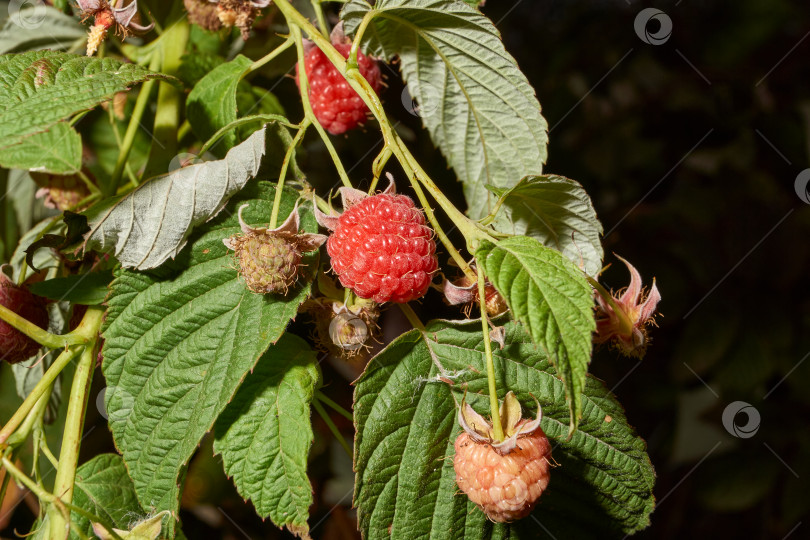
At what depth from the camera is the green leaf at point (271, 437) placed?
2.05 feet

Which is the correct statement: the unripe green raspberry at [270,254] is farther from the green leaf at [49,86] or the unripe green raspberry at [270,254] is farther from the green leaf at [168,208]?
the green leaf at [49,86]

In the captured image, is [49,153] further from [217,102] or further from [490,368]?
[490,368]

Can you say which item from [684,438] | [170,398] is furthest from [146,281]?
[684,438]

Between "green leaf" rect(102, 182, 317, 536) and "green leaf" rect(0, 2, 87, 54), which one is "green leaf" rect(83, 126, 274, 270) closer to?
"green leaf" rect(102, 182, 317, 536)

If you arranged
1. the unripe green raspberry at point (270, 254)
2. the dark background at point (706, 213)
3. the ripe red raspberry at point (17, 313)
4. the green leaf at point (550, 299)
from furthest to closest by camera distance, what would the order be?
the dark background at point (706, 213) < the ripe red raspberry at point (17, 313) < the unripe green raspberry at point (270, 254) < the green leaf at point (550, 299)

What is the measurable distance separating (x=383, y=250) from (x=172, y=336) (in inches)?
9.3

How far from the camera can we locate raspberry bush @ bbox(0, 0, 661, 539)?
542mm

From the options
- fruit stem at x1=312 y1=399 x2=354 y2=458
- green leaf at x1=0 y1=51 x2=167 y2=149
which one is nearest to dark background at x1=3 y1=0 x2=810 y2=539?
fruit stem at x1=312 y1=399 x2=354 y2=458

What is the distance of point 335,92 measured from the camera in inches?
30.7

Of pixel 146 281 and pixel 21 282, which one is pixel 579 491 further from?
pixel 21 282

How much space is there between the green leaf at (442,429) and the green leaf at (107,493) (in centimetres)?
27

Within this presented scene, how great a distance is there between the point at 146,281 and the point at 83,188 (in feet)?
0.96

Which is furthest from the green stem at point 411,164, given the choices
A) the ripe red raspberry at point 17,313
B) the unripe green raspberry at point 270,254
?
the ripe red raspberry at point 17,313

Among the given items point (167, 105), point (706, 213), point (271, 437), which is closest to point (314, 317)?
point (271, 437)
